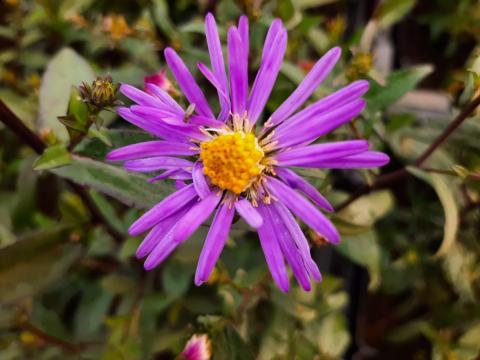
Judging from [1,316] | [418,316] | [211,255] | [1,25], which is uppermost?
[1,25]

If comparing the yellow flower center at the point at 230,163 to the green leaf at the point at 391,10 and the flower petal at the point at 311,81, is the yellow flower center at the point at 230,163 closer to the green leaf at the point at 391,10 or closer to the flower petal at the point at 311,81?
the flower petal at the point at 311,81

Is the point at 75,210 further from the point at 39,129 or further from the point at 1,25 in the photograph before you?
the point at 1,25

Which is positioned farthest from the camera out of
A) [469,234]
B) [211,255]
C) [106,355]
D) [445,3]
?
[445,3]

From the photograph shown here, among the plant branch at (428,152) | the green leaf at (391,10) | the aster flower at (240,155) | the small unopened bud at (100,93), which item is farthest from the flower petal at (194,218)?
the green leaf at (391,10)

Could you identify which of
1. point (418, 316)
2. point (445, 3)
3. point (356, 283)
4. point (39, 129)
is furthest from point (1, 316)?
point (445, 3)

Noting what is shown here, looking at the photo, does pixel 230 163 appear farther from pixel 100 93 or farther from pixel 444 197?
pixel 444 197

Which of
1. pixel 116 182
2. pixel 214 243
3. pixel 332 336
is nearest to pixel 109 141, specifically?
pixel 116 182

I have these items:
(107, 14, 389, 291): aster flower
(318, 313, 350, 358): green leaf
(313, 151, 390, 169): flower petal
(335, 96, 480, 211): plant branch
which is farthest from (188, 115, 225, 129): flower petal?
(318, 313, 350, 358): green leaf

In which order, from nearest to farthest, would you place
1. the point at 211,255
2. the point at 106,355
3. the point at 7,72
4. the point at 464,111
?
the point at 211,255 → the point at 464,111 → the point at 106,355 → the point at 7,72

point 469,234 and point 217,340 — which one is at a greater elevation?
point 217,340
